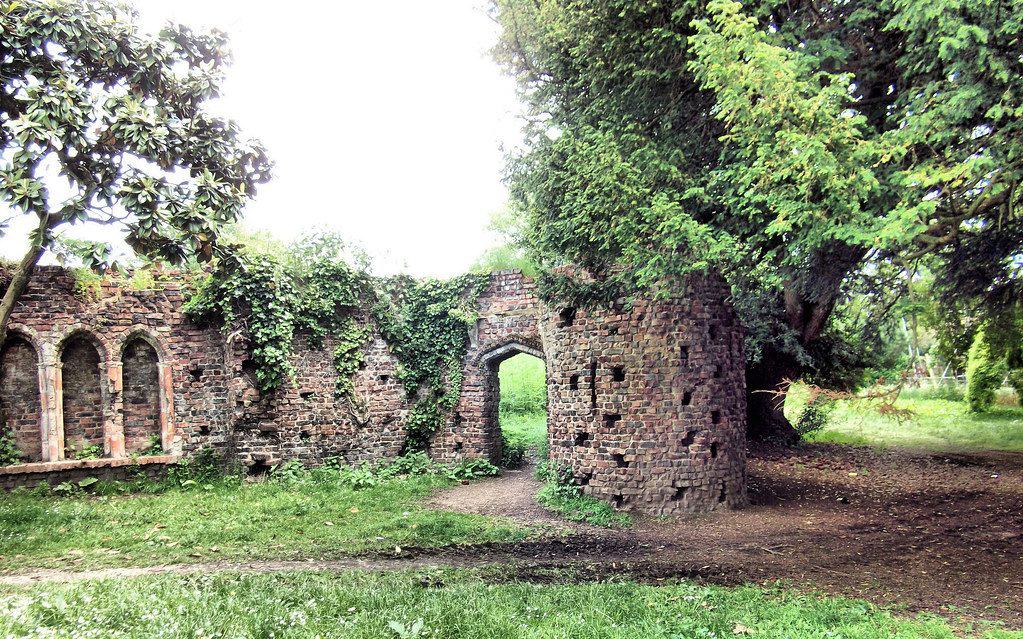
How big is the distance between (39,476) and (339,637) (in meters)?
9.95

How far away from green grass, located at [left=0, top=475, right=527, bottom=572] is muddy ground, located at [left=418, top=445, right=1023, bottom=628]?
910 mm

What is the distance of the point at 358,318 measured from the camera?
1398cm

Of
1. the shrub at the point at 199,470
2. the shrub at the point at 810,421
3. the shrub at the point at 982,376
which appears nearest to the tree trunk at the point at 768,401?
the shrub at the point at 810,421

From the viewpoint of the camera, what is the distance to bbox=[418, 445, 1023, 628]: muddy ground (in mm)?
6883

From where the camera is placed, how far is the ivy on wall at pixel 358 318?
12.9 metres

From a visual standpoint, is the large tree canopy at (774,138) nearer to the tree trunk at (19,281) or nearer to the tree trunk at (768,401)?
the tree trunk at (768,401)

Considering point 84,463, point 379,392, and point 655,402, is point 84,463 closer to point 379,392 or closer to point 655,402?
point 379,392

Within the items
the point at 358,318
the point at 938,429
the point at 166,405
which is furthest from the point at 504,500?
the point at 938,429

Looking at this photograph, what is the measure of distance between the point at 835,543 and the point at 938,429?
14789 millimetres

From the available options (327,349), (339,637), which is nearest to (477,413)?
(327,349)

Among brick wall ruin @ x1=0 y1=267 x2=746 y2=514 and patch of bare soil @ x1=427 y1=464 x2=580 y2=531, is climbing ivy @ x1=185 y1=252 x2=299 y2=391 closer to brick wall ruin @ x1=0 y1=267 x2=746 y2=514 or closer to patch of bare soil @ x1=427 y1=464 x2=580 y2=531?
brick wall ruin @ x1=0 y1=267 x2=746 y2=514

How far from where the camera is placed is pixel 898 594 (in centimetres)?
658

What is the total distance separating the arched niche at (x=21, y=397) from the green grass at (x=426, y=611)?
6685mm

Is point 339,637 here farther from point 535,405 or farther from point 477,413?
point 535,405
